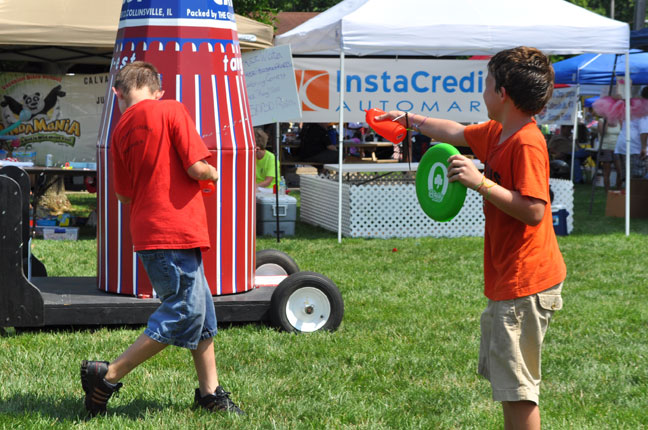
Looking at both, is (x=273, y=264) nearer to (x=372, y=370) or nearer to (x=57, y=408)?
(x=372, y=370)

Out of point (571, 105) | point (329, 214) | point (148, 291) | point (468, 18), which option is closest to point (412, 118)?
point (148, 291)

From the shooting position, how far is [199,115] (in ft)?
18.8

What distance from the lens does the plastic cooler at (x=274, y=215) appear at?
10797 mm

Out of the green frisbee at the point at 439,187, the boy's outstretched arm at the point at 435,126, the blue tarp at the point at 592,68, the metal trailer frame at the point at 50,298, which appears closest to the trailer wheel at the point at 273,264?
the metal trailer frame at the point at 50,298

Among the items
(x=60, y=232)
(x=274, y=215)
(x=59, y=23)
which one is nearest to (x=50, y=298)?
(x=60, y=232)

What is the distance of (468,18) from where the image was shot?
10.2 metres

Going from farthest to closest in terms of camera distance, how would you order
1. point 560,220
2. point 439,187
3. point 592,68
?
point 592,68 < point 560,220 < point 439,187

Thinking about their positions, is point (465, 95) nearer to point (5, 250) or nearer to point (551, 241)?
point (5, 250)

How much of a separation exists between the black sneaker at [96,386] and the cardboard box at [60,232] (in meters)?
6.85

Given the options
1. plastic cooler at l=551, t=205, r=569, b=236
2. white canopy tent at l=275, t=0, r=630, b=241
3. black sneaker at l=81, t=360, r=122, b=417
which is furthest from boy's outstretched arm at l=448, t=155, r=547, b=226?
plastic cooler at l=551, t=205, r=569, b=236

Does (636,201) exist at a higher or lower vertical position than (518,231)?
lower

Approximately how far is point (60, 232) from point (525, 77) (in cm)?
856

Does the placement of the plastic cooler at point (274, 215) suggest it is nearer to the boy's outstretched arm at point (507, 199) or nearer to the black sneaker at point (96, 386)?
the black sneaker at point (96, 386)

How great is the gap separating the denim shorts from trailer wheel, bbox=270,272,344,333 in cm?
173
